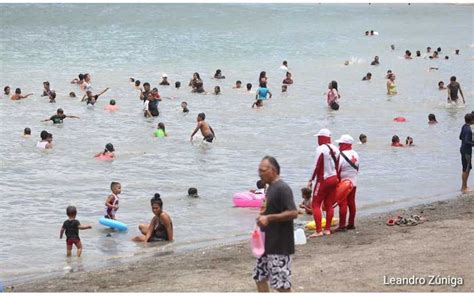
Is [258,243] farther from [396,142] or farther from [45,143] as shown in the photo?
[396,142]

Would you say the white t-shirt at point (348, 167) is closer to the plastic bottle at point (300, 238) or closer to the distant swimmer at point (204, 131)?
the plastic bottle at point (300, 238)

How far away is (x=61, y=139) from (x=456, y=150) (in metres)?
11.1

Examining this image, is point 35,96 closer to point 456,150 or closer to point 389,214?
point 456,150

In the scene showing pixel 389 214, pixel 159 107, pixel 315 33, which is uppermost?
pixel 315 33

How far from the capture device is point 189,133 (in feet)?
93.2

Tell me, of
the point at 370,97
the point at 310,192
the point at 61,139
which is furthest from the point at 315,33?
the point at 310,192

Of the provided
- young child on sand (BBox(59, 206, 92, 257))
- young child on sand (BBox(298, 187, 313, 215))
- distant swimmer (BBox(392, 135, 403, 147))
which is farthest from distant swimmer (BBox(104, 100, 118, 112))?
young child on sand (BBox(59, 206, 92, 257))

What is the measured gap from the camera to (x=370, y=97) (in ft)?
125

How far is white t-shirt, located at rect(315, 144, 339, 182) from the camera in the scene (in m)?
13.5

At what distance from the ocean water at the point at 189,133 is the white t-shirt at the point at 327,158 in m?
2.77

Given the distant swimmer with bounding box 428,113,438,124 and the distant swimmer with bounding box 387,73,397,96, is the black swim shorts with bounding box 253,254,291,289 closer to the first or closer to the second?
the distant swimmer with bounding box 428,113,438,124

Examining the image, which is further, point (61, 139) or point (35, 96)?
point (35, 96)

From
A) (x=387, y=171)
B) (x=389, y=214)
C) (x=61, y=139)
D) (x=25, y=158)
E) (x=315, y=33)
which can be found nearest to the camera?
(x=389, y=214)

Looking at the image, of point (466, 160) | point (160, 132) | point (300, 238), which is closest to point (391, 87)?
point (160, 132)
